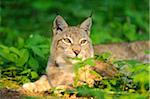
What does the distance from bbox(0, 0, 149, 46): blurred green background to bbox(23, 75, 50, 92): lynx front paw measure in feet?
15.9

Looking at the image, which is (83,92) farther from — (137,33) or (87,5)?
(87,5)

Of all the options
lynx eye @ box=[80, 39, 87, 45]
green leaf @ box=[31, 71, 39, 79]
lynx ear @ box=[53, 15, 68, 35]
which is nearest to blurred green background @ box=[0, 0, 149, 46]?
green leaf @ box=[31, 71, 39, 79]

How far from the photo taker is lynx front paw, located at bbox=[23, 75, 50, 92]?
8836mm

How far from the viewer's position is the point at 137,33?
14.4 m

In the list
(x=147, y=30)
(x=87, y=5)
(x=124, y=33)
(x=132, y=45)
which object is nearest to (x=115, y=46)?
(x=132, y=45)

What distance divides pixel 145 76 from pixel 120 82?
126cm

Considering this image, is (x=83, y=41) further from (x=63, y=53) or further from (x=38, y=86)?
(x=38, y=86)

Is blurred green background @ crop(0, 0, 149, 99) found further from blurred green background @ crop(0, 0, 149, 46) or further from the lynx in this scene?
the lynx

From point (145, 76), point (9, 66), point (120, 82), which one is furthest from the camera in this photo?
point (9, 66)

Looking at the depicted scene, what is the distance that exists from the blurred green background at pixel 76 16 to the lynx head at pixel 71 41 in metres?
4.70

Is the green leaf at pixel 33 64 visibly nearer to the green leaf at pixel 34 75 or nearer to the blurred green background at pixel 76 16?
the green leaf at pixel 34 75

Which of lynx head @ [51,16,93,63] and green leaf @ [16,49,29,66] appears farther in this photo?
green leaf @ [16,49,29,66]

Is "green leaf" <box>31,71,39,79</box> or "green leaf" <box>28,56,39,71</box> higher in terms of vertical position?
"green leaf" <box>28,56,39,71</box>

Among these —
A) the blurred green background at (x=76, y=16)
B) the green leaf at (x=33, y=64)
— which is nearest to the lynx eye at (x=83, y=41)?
the green leaf at (x=33, y=64)
